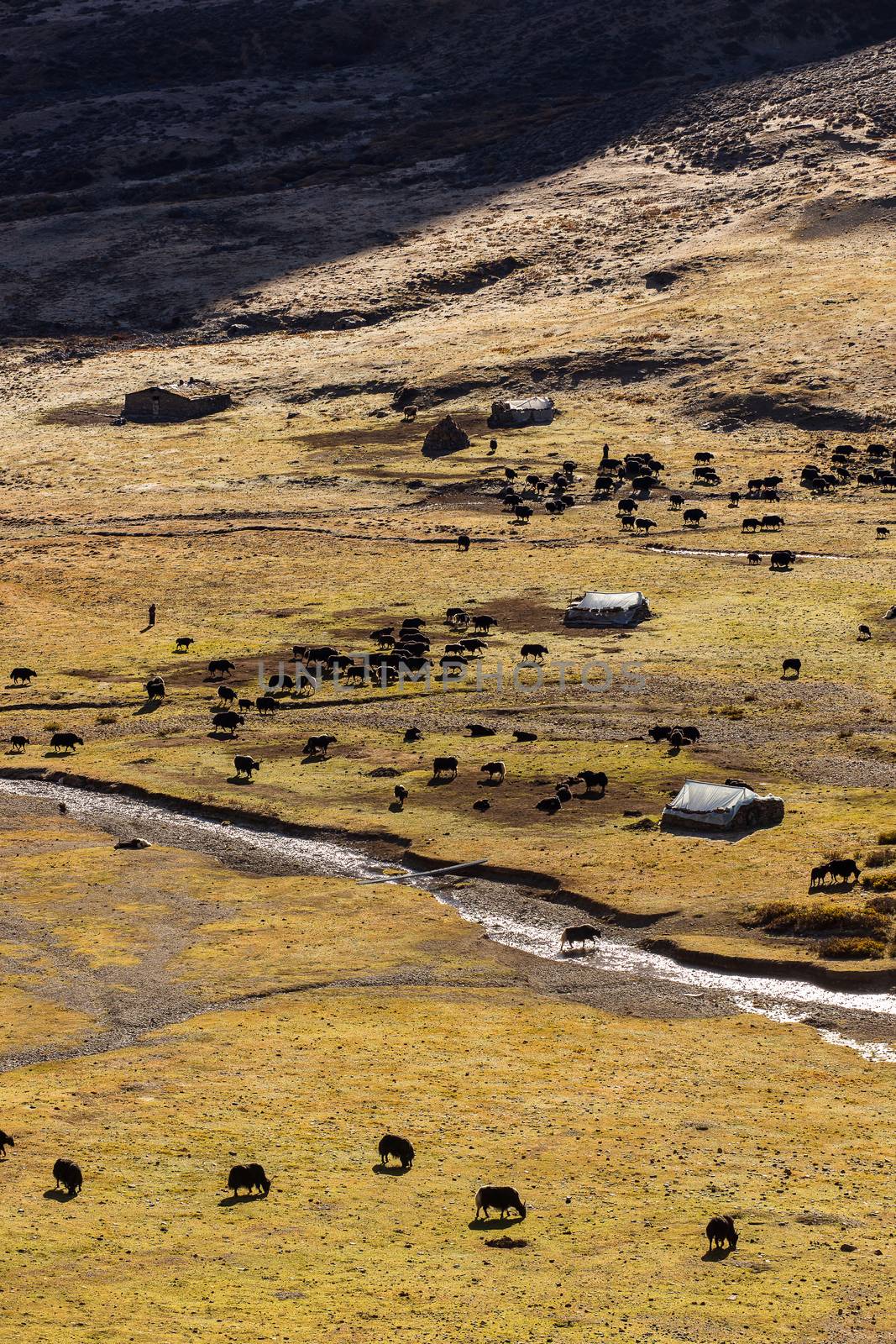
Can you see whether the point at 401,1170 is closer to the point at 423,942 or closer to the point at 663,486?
the point at 423,942

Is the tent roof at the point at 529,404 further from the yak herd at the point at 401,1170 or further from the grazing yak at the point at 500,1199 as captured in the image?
the grazing yak at the point at 500,1199

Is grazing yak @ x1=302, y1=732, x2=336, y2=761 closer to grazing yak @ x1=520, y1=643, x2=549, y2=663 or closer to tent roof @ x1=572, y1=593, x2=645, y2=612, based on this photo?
grazing yak @ x1=520, y1=643, x2=549, y2=663

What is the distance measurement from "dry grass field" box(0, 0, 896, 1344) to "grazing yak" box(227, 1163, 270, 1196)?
1.33 ft

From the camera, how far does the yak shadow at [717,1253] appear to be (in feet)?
92.1

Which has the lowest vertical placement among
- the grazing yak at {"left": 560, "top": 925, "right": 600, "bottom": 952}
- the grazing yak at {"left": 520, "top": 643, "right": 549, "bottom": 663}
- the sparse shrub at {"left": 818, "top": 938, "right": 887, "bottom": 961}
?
the grazing yak at {"left": 520, "top": 643, "right": 549, "bottom": 663}

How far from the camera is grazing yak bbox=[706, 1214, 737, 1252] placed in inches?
1114

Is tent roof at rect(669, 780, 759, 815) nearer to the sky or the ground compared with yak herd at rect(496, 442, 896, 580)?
nearer to the sky

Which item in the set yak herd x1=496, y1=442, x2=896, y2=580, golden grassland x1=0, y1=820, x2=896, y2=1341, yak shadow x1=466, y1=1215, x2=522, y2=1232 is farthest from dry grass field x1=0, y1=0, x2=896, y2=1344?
yak herd x1=496, y1=442, x2=896, y2=580

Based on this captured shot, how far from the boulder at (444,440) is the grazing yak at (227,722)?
67.3 metres

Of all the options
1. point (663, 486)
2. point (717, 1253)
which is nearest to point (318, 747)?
point (717, 1253)

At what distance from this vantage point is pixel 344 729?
72.9m

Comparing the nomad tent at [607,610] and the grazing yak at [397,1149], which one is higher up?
the grazing yak at [397,1149]

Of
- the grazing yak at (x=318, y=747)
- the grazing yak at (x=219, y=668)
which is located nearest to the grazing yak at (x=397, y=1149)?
the grazing yak at (x=318, y=747)

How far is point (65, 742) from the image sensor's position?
2808 inches
